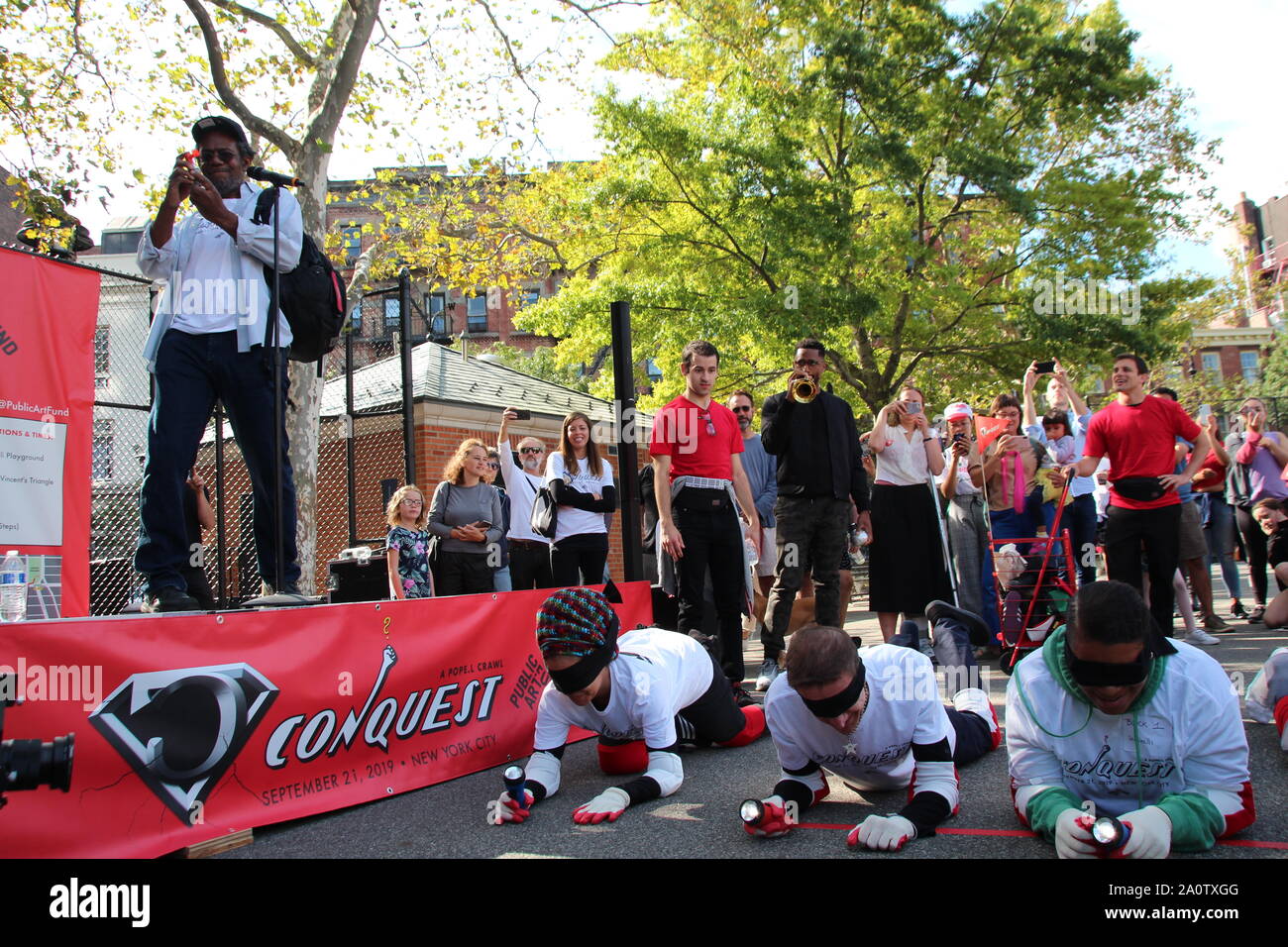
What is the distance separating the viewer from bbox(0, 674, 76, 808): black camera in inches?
105

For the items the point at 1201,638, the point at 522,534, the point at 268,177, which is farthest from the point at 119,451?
the point at 1201,638

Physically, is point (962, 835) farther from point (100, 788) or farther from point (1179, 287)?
point (1179, 287)

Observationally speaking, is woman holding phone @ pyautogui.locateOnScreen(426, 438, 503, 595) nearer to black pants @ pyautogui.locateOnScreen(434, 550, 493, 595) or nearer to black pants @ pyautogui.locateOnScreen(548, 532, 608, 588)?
black pants @ pyautogui.locateOnScreen(434, 550, 493, 595)

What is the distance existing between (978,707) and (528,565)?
16.8 ft

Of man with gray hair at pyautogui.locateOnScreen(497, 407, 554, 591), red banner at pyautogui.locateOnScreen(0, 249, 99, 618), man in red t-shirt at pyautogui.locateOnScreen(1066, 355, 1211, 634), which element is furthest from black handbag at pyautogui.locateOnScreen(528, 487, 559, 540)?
man in red t-shirt at pyautogui.locateOnScreen(1066, 355, 1211, 634)

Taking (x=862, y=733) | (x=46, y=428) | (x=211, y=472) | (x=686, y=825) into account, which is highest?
(x=211, y=472)

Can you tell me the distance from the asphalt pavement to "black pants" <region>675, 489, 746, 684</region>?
4.46 feet

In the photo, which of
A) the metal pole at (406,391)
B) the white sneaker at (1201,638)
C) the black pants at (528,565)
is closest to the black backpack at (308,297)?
the black pants at (528,565)

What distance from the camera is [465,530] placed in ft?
24.7

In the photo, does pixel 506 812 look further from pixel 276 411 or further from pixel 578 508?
pixel 578 508

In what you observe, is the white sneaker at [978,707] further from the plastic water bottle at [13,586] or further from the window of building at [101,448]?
the window of building at [101,448]

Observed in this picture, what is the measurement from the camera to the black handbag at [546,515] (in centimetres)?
693
